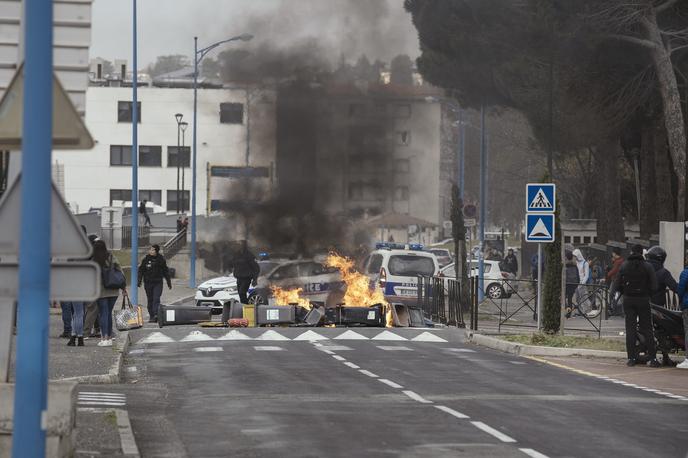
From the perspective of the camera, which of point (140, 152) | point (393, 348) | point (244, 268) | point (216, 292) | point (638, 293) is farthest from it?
point (140, 152)

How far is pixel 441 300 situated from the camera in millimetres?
31531

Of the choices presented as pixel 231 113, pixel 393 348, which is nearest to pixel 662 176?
pixel 231 113

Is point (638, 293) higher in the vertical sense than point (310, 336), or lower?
higher

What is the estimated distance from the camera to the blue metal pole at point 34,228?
7246mm

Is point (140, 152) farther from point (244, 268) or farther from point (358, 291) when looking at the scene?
→ point (244, 268)

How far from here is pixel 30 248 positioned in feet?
23.7

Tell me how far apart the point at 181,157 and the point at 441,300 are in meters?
53.9

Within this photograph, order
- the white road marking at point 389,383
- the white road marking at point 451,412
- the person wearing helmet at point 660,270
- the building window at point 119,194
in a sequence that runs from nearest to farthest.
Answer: the white road marking at point 451,412
the white road marking at point 389,383
the person wearing helmet at point 660,270
the building window at point 119,194

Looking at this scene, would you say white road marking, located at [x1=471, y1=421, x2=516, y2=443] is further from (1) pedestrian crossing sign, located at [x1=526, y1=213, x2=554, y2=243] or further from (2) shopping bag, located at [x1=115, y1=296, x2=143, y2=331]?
(2) shopping bag, located at [x1=115, y1=296, x2=143, y2=331]

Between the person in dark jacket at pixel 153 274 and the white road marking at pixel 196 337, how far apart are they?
4.15m

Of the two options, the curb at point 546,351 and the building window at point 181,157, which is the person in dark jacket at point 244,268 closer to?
the curb at point 546,351

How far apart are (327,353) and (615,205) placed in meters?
31.9

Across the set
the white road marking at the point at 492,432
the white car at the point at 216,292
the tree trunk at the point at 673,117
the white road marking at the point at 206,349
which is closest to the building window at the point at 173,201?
the tree trunk at the point at 673,117

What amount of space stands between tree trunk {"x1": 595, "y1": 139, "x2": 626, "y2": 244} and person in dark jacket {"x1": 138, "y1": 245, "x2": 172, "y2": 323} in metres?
24.3
